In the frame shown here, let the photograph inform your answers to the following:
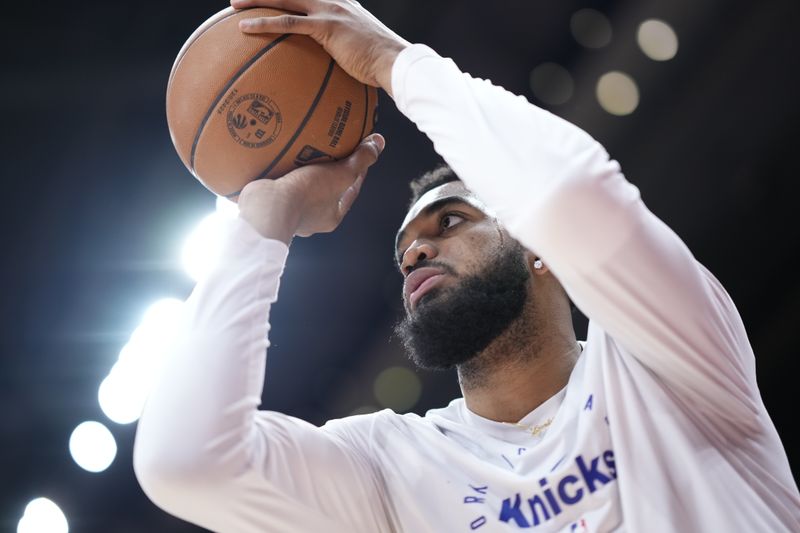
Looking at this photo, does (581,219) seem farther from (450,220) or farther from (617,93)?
(617,93)

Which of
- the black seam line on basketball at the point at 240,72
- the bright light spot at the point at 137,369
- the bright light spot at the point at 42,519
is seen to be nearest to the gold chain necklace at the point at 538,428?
the black seam line on basketball at the point at 240,72

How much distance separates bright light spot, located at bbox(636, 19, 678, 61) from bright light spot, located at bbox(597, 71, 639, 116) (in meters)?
0.16

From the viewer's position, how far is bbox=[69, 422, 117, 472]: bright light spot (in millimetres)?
4316

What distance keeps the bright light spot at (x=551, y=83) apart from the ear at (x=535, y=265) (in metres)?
1.62

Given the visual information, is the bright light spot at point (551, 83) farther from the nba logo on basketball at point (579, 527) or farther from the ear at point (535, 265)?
the nba logo on basketball at point (579, 527)

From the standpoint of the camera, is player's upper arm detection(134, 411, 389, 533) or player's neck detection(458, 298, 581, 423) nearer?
player's upper arm detection(134, 411, 389, 533)

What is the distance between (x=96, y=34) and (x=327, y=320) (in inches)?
78.3

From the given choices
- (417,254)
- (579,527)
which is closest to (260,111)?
(417,254)

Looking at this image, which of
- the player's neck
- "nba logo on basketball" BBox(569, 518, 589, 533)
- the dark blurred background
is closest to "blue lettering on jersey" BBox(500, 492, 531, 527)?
"nba logo on basketball" BBox(569, 518, 589, 533)

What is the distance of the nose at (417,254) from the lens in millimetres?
2240

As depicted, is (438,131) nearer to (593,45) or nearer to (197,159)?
(197,159)

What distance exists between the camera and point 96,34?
3463 millimetres

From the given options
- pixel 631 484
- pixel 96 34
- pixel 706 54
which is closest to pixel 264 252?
pixel 631 484

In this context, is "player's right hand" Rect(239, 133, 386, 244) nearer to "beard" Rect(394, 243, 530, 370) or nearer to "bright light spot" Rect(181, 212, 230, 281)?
"beard" Rect(394, 243, 530, 370)
